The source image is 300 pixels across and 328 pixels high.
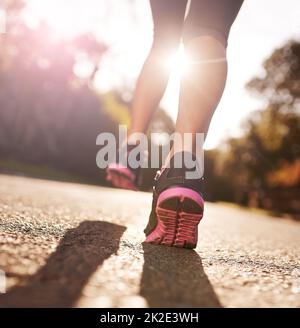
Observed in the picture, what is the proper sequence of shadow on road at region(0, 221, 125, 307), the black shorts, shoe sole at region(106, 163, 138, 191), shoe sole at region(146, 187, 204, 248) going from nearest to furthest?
shadow on road at region(0, 221, 125, 307), shoe sole at region(146, 187, 204, 248), the black shorts, shoe sole at region(106, 163, 138, 191)

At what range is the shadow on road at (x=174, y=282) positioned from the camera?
2.54 ft

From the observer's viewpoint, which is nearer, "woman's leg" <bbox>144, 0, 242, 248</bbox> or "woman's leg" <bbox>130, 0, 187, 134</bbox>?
"woman's leg" <bbox>144, 0, 242, 248</bbox>

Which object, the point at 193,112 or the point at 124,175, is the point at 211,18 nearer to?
the point at 193,112

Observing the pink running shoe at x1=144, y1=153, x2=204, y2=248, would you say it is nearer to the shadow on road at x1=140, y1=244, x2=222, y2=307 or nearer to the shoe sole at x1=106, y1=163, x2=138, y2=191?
the shadow on road at x1=140, y1=244, x2=222, y2=307

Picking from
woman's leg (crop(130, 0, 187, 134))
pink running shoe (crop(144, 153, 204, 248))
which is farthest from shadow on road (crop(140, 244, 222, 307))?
woman's leg (crop(130, 0, 187, 134))

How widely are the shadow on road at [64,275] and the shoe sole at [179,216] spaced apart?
16 centimetres

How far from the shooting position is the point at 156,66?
1.87 m

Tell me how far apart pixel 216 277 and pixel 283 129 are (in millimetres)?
24833

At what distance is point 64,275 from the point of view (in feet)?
2.72

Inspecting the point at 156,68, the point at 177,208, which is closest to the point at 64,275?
the point at 177,208

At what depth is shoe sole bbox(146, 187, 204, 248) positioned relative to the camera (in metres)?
1.32

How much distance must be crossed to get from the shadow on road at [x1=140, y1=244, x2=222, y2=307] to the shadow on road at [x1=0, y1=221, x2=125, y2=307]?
12 cm

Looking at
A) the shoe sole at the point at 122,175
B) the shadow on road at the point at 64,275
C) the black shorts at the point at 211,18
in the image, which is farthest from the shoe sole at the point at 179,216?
the black shorts at the point at 211,18

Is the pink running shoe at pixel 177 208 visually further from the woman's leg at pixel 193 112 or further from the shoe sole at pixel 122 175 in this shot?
the shoe sole at pixel 122 175
